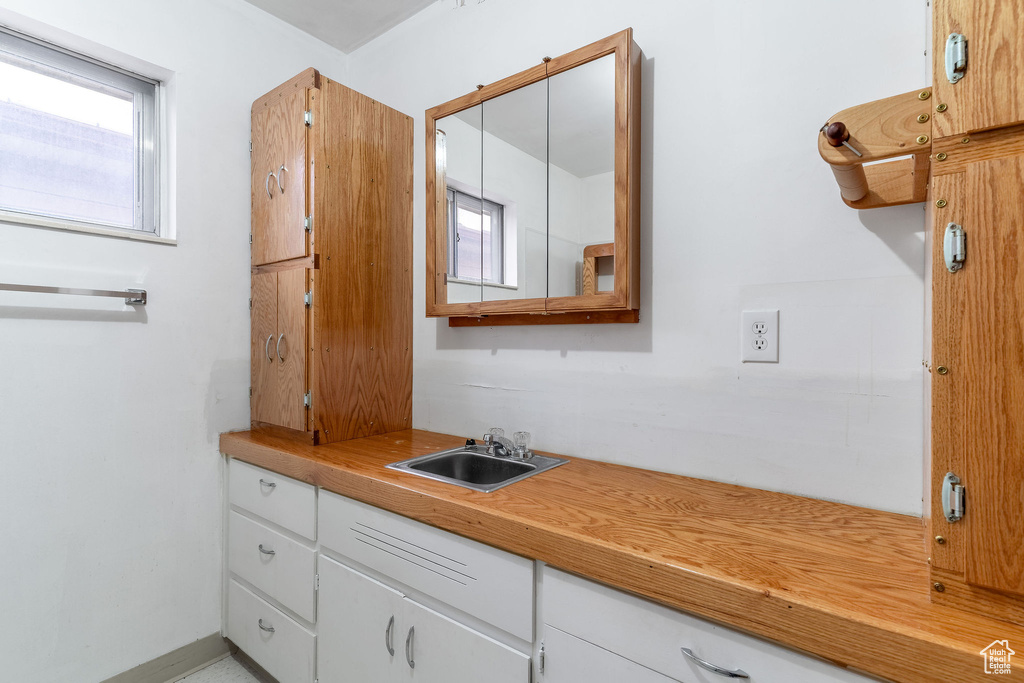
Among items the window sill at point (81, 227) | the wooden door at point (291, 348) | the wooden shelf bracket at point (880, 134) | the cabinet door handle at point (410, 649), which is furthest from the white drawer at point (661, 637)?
the window sill at point (81, 227)

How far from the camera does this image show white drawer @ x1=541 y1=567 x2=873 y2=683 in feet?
2.29

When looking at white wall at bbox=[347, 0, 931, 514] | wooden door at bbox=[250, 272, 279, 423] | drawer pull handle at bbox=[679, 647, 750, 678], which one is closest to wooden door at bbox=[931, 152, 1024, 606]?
drawer pull handle at bbox=[679, 647, 750, 678]

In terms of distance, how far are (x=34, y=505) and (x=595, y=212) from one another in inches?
78.1

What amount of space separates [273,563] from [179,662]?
2.04 ft

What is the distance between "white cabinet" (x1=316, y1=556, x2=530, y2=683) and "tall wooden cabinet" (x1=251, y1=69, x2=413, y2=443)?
57cm

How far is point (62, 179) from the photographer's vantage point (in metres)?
1.60

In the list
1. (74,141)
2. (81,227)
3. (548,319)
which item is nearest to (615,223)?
(548,319)

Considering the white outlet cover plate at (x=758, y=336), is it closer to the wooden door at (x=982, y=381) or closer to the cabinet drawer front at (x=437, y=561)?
the wooden door at (x=982, y=381)

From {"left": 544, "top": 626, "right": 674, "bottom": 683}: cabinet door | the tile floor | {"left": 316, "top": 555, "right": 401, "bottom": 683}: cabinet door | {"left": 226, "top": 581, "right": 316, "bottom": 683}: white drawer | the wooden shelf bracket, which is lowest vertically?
the tile floor

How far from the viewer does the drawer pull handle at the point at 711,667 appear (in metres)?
0.73

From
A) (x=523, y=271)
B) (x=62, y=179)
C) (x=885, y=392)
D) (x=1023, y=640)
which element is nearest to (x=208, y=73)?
(x=62, y=179)

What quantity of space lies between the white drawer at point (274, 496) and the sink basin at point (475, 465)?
0.34 m

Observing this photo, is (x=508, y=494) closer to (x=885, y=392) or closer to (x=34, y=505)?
(x=885, y=392)

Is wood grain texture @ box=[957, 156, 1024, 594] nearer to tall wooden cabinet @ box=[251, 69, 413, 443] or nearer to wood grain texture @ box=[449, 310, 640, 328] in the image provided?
wood grain texture @ box=[449, 310, 640, 328]
